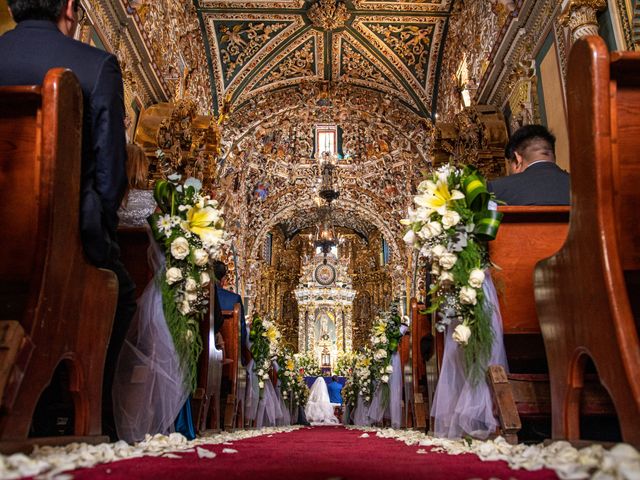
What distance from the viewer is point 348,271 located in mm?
21359

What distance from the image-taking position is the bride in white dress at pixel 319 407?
614 inches

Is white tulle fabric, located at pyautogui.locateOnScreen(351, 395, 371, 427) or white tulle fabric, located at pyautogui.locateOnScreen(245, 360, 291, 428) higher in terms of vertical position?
white tulle fabric, located at pyautogui.locateOnScreen(245, 360, 291, 428)

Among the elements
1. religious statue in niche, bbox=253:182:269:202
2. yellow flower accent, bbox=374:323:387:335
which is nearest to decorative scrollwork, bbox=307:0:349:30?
religious statue in niche, bbox=253:182:269:202

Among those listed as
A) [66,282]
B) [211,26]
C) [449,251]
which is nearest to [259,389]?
[449,251]

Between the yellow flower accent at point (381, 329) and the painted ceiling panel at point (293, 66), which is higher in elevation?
the painted ceiling panel at point (293, 66)

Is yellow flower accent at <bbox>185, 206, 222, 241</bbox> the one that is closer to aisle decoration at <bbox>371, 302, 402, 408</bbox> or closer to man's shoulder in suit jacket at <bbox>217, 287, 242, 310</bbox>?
man's shoulder in suit jacket at <bbox>217, 287, 242, 310</bbox>

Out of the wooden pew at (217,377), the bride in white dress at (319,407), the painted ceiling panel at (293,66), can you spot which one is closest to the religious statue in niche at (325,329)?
the bride in white dress at (319,407)

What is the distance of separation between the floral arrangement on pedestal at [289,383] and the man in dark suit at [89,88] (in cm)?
781

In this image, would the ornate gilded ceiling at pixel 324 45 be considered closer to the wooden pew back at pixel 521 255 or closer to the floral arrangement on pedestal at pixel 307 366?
the floral arrangement on pedestal at pixel 307 366

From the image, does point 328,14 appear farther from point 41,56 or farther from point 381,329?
A: point 41,56

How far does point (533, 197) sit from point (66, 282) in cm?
238

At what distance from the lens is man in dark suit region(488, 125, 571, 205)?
3.05m

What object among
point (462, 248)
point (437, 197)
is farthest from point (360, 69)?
point (462, 248)

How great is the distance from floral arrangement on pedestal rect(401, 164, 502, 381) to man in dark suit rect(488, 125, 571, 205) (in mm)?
428
